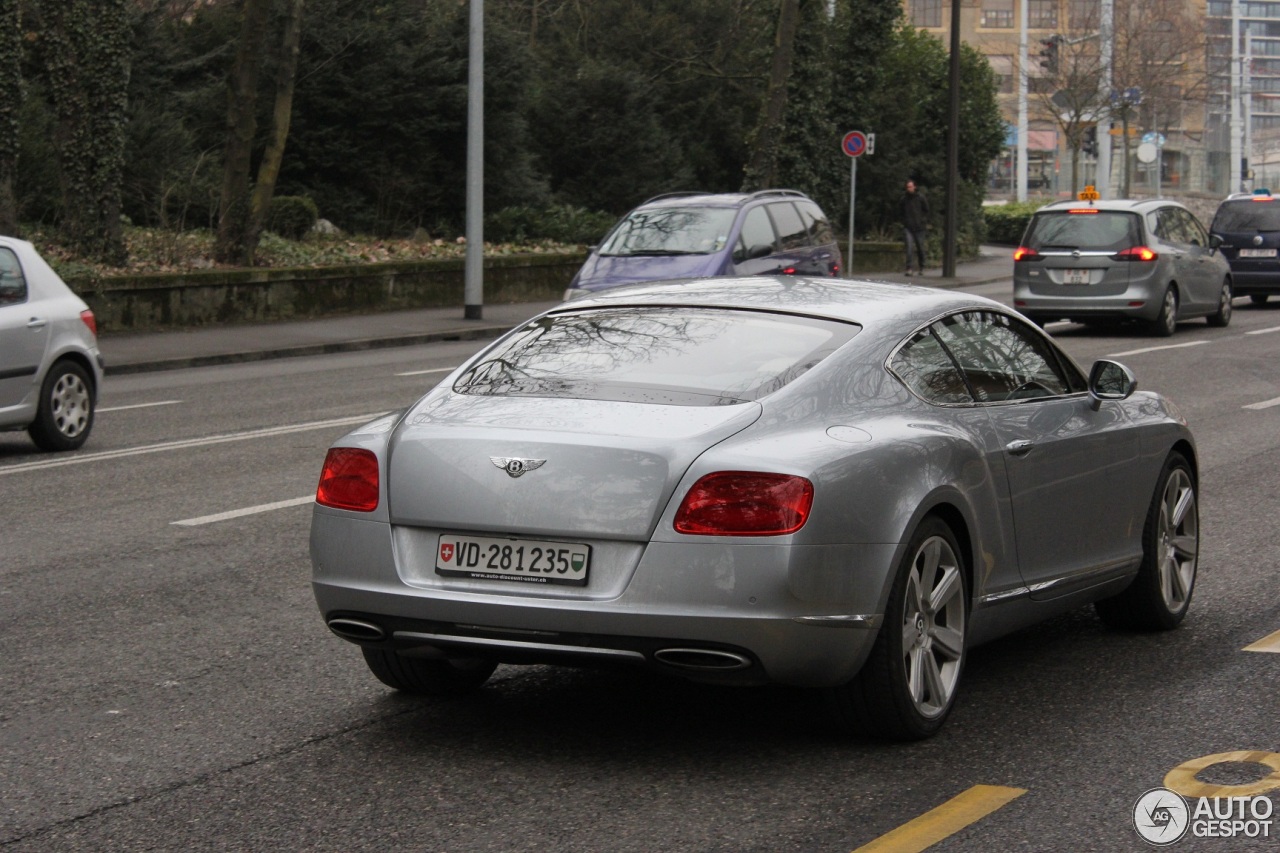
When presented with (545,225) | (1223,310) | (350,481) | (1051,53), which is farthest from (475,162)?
(1051,53)

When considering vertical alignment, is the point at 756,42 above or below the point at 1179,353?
above

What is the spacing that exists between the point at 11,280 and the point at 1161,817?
10099 millimetres

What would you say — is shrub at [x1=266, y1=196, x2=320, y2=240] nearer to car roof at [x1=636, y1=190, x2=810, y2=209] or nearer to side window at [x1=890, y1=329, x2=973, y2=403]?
car roof at [x1=636, y1=190, x2=810, y2=209]

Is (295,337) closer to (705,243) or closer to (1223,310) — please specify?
(705,243)

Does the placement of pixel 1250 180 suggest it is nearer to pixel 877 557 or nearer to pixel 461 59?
pixel 461 59

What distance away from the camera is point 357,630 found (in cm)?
545

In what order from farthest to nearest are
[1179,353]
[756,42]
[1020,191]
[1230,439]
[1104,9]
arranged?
[1020,191] < [1104,9] < [756,42] < [1179,353] < [1230,439]

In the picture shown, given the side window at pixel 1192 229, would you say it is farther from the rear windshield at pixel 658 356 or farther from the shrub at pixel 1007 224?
the shrub at pixel 1007 224

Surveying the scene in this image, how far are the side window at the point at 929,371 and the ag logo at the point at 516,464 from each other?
1299mm

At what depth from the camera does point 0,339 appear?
12.5m

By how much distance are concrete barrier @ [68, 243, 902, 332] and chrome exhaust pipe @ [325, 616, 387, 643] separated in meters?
18.1

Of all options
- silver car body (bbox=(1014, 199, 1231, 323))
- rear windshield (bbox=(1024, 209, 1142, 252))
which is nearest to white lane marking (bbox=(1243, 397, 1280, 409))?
silver car body (bbox=(1014, 199, 1231, 323))

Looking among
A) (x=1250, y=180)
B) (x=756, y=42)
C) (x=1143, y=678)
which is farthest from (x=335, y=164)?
(x=1250, y=180)

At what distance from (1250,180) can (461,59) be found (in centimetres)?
8165
